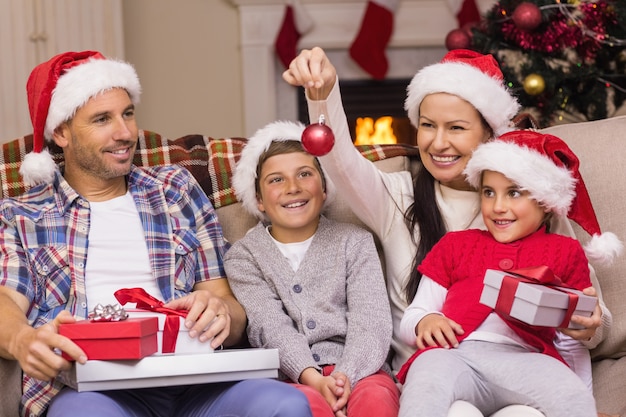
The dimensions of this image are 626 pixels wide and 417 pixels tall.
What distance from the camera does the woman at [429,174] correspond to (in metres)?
2.18

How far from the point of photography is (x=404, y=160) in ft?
8.29

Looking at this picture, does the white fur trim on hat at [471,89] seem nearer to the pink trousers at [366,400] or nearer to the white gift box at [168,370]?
the pink trousers at [366,400]

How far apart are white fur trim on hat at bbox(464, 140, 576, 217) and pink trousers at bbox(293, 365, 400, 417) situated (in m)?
0.53

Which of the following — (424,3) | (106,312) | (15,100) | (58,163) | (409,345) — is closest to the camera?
(106,312)

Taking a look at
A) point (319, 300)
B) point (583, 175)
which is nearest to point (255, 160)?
point (319, 300)

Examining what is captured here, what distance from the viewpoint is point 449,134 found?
7.25 ft

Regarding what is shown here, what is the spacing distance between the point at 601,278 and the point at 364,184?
643 millimetres

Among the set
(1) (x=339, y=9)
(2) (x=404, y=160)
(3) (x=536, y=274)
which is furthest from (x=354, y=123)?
(3) (x=536, y=274)

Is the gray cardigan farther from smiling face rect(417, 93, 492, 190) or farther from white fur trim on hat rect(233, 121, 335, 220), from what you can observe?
smiling face rect(417, 93, 492, 190)

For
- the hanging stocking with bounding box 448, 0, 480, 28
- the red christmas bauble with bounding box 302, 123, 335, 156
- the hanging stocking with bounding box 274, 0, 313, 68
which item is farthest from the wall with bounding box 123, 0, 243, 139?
the red christmas bauble with bounding box 302, 123, 335, 156

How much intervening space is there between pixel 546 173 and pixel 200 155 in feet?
3.24

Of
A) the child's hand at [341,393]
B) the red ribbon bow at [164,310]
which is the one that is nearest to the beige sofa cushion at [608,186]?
the child's hand at [341,393]

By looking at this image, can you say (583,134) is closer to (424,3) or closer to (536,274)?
(536,274)

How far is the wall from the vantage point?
4781mm
